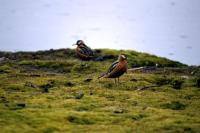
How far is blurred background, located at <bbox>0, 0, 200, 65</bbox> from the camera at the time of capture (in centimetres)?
4766

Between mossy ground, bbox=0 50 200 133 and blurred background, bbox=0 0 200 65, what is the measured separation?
54.7 feet

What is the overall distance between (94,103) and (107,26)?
3779 centimetres

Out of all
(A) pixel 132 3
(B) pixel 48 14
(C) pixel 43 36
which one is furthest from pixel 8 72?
(A) pixel 132 3

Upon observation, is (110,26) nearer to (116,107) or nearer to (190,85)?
(190,85)

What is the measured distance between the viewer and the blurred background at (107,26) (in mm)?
47656

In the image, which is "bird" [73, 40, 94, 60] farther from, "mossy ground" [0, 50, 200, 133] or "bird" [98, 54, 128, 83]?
"bird" [98, 54, 128, 83]

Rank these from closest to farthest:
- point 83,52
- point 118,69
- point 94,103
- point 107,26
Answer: point 94,103, point 118,69, point 83,52, point 107,26

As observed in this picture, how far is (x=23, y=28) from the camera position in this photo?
54875 mm

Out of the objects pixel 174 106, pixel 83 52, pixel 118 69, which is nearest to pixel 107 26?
pixel 83 52

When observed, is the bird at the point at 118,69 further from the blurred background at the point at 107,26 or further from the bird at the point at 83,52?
the blurred background at the point at 107,26

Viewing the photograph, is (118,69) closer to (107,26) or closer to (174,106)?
(174,106)

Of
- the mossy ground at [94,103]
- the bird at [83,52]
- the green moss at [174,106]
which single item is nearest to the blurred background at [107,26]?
the bird at [83,52]

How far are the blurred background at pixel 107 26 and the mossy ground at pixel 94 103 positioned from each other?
16.7 meters

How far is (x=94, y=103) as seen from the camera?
799 inches
